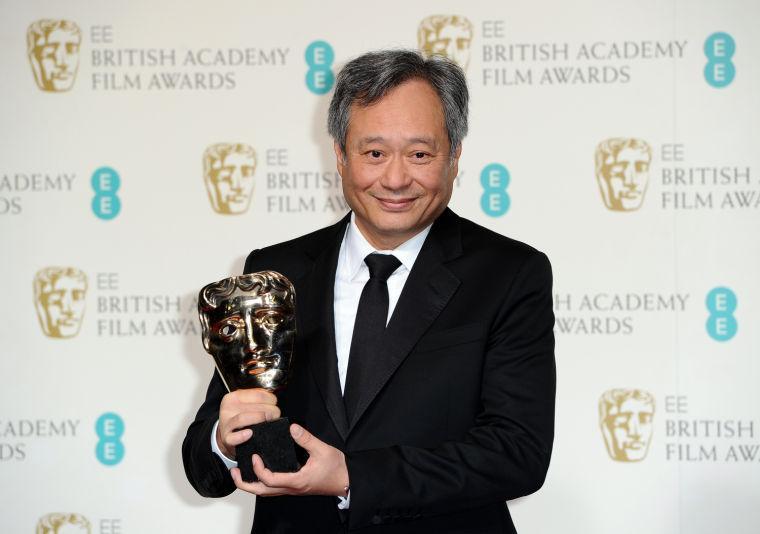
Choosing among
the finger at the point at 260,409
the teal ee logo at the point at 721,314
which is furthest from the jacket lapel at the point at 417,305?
the teal ee logo at the point at 721,314

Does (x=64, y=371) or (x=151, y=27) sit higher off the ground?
(x=151, y=27)

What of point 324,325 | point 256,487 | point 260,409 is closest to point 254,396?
point 260,409

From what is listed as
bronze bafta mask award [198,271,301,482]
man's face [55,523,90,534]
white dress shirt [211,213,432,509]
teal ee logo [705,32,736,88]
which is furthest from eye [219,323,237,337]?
teal ee logo [705,32,736,88]

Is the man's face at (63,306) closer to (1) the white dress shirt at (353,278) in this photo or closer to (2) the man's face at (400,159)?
(1) the white dress shirt at (353,278)

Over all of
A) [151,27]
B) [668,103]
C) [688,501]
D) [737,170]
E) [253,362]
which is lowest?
[688,501]

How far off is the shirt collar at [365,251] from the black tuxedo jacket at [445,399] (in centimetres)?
4

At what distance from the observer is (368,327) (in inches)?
72.4

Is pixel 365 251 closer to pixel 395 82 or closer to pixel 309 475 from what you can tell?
pixel 395 82

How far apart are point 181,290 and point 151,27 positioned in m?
0.91

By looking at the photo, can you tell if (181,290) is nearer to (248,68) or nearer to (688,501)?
(248,68)

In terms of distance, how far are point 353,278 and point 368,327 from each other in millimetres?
152

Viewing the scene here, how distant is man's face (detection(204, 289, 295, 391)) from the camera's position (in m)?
1.68

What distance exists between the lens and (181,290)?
3.37 meters

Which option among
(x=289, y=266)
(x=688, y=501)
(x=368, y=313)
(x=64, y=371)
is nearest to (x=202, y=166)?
(x=64, y=371)
